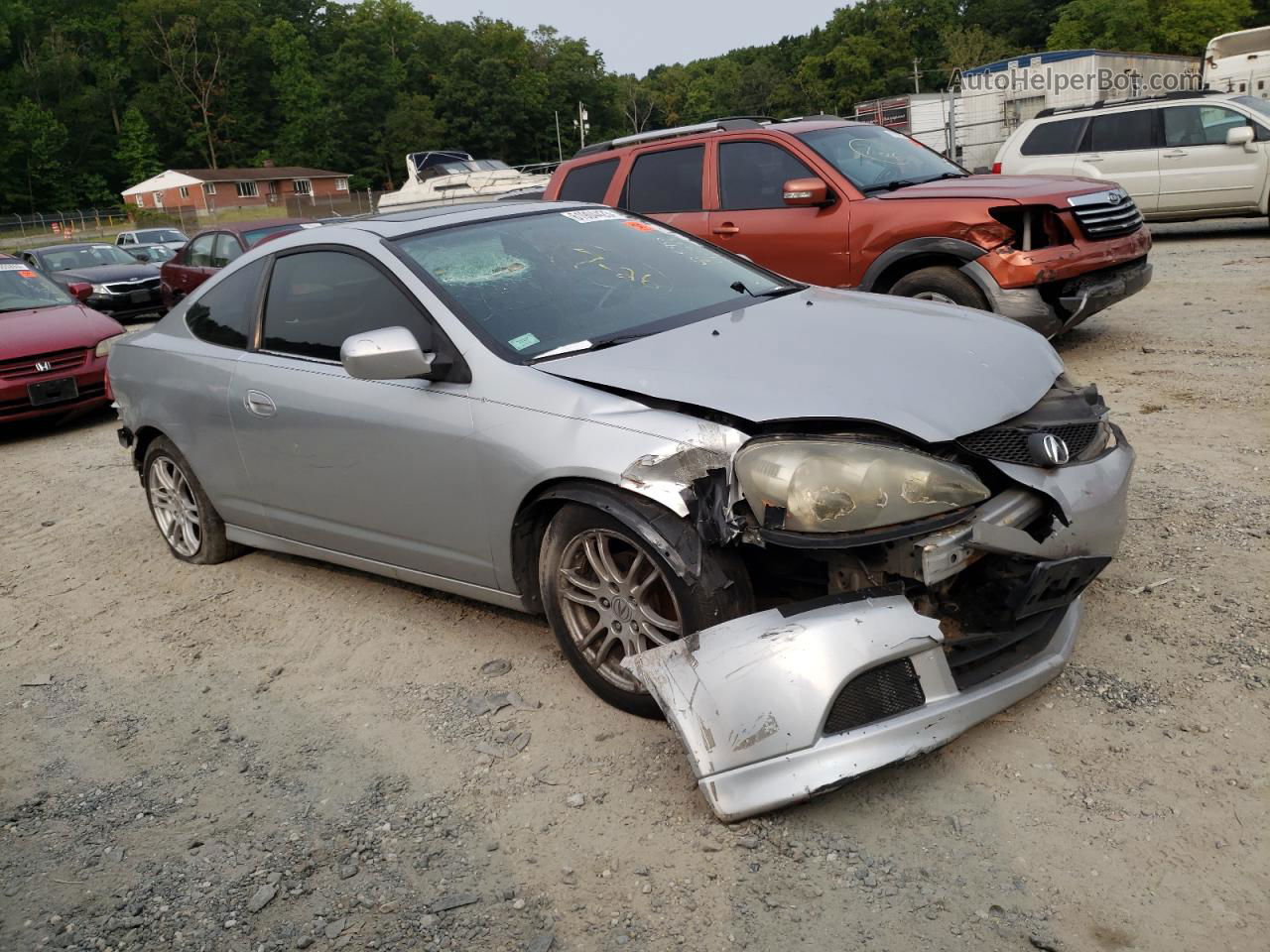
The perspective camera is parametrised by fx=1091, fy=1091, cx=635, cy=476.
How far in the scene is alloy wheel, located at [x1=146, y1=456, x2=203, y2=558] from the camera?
5.36 metres

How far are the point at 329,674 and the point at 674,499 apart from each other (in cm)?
174

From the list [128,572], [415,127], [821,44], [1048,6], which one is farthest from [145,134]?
[128,572]

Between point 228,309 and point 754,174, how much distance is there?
14.3 ft

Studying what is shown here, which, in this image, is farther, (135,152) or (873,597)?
(135,152)

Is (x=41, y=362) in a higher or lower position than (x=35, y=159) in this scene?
lower

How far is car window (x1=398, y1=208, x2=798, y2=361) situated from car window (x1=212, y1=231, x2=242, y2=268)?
11696 mm

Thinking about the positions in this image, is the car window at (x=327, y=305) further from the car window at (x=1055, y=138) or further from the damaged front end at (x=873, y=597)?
the car window at (x=1055, y=138)

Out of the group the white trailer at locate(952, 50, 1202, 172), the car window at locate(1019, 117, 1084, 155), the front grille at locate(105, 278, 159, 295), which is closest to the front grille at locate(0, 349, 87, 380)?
the front grille at locate(105, 278, 159, 295)

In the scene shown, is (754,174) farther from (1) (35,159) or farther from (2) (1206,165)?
(1) (35,159)

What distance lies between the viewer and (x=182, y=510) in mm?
5426

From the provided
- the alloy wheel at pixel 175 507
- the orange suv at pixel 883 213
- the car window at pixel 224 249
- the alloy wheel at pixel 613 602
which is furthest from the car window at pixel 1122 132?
the alloy wheel at pixel 613 602

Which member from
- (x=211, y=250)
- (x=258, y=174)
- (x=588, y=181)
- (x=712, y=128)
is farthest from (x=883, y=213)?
(x=258, y=174)

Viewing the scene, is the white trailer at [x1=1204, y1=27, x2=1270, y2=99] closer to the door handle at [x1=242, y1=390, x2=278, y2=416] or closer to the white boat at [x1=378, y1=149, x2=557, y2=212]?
the white boat at [x1=378, y1=149, x2=557, y2=212]

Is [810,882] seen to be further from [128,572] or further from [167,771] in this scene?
[128,572]
